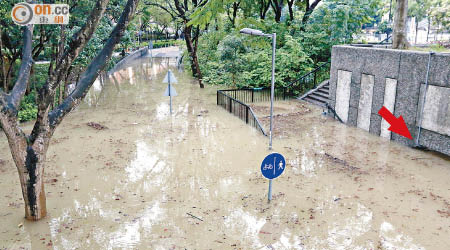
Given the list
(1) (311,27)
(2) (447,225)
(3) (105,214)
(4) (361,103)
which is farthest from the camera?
(1) (311,27)

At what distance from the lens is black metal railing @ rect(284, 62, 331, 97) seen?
2145cm

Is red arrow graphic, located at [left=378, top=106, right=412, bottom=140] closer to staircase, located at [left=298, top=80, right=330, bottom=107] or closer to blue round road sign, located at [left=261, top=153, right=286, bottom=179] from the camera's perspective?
staircase, located at [left=298, top=80, right=330, bottom=107]

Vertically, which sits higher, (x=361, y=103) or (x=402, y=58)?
(x=402, y=58)

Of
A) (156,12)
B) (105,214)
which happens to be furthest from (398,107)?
(156,12)

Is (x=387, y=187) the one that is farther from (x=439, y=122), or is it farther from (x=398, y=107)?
(x=398, y=107)

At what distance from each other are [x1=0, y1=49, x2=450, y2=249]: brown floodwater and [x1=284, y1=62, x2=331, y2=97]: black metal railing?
5.58 m

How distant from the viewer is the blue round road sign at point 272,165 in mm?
7988

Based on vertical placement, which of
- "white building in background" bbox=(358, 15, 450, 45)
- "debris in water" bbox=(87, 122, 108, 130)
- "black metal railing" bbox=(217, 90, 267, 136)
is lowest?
"debris in water" bbox=(87, 122, 108, 130)

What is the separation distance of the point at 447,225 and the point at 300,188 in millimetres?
3397

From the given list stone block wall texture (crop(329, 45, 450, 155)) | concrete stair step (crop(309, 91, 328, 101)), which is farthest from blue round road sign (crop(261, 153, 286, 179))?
concrete stair step (crop(309, 91, 328, 101))

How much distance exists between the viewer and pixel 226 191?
974cm

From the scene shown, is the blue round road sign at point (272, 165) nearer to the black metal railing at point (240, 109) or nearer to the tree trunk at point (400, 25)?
the black metal railing at point (240, 109)

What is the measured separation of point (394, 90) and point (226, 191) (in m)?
7.68

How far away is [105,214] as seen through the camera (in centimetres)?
862
